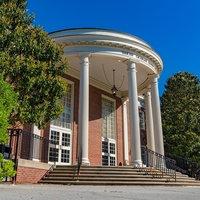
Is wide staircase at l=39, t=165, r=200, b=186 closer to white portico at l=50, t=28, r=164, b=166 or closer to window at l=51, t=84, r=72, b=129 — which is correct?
white portico at l=50, t=28, r=164, b=166

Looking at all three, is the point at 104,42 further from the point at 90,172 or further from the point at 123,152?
the point at 123,152

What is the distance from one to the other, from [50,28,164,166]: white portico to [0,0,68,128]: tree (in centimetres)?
438

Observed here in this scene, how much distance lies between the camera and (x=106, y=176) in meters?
11.5

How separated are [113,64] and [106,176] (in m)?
8.69

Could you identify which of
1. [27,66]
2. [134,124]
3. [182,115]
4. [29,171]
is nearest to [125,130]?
[182,115]

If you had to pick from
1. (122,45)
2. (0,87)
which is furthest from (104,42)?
(0,87)

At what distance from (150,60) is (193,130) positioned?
9.04m

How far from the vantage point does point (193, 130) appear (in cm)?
2255

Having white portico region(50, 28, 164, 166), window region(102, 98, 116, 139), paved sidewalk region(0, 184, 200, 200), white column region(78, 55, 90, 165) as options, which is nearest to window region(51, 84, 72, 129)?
white portico region(50, 28, 164, 166)

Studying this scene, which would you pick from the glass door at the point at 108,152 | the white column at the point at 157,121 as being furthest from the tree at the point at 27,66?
the glass door at the point at 108,152

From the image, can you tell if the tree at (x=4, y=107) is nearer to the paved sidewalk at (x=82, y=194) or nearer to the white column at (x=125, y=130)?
the paved sidewalk at (x=82, y=194)

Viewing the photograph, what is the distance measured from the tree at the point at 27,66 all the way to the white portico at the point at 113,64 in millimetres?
4376

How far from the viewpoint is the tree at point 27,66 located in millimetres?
8859

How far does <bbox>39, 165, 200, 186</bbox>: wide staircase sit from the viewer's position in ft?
36.2
